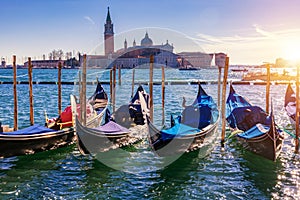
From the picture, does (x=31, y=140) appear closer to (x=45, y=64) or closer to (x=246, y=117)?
(x=246, y=117)

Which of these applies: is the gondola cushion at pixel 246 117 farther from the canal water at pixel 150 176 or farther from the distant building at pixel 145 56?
the distant building at pixel 145 56

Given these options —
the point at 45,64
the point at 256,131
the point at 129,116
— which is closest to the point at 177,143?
the point at 256,131

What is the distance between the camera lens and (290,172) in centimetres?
518

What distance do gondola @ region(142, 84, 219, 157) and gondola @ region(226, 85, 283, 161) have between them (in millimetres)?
460

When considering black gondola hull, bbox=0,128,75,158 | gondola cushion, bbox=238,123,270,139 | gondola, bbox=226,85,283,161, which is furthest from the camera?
gondola cushion, bbox=238,123,270,139

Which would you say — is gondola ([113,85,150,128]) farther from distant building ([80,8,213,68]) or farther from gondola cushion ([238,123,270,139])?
distant building ([80,8,213,68])

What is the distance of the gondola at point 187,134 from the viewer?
5.45 metres

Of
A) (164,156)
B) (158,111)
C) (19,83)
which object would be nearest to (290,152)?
(164,156)

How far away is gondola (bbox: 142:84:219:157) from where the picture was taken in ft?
17.9

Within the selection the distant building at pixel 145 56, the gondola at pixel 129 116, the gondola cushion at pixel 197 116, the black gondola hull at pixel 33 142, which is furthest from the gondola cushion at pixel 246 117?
the distant building at pixel 145 56

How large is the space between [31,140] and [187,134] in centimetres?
247

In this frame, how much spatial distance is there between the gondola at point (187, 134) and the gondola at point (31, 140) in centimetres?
164

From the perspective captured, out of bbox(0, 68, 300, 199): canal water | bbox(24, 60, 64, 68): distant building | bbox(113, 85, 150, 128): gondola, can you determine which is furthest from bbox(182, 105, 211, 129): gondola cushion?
bbox(24, 60, 64, 68): distant building

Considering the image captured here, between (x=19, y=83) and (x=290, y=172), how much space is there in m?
21.4
